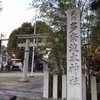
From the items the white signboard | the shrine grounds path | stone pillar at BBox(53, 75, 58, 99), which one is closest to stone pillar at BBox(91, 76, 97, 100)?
the white signboard

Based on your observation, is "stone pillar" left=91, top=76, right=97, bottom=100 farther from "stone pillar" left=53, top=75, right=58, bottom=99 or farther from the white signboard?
"stone pillar" left=53, top=75, right=58, bottom=99

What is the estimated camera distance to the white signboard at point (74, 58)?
4.02m

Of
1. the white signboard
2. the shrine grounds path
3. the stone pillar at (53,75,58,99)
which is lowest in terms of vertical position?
the shrine grounds path

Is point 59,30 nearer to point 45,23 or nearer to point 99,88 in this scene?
point 45,23

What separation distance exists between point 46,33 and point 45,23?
377 mm

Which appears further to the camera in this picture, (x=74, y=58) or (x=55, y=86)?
(x=55, y=86)

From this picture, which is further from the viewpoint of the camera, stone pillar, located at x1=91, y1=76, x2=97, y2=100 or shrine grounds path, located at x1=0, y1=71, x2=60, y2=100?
shrine grounds path, located at x1=0, y1=71, x2=60, y2=100

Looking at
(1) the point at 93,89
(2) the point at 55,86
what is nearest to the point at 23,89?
(2) the point at 55,86

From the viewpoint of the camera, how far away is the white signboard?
13.2 ft

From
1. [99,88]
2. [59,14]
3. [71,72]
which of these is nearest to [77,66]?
[71,72]

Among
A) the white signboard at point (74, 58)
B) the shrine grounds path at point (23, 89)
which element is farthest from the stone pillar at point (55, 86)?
the white signboard at point (74, 58)

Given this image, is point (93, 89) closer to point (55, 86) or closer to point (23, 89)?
point (55, 86)

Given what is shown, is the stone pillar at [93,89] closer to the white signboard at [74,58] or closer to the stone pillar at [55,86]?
the white signboard at [74,58]

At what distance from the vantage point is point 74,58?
417 cm
